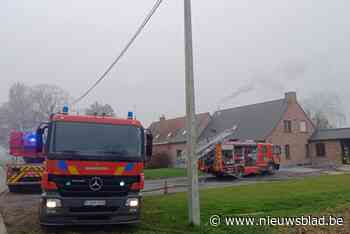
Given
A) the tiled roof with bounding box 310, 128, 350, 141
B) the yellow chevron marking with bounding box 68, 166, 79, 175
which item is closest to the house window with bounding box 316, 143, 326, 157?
the tiled roof with bounding box 310, 128, 350, 141

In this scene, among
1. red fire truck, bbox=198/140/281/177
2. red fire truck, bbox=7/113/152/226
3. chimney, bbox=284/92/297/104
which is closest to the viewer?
red fire truck, bbox=7/113/152/226

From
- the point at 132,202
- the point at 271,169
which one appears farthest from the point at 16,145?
the point at 271,169

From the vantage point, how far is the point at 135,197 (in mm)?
8211

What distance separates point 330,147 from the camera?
37969 millimetres

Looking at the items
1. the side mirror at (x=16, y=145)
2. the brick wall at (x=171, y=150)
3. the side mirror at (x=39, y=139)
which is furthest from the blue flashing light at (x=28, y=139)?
the brick wall at (x=171, y=150)

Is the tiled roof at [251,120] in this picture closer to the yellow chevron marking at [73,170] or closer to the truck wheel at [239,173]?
the truck wheel at [239,173]

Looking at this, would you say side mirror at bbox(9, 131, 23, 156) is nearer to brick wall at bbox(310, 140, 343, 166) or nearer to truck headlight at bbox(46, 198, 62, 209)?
truck headlight at bbox(46, 198, 62, 209)

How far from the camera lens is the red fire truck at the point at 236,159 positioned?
24062mm

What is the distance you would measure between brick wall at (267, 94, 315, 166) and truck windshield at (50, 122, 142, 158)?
30.5m

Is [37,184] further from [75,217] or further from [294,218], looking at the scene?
[294,218]

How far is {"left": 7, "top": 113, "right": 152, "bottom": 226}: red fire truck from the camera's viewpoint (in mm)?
7699

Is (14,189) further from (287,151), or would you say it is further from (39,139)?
(287,151)

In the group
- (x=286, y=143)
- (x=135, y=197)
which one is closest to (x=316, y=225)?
(x=135, y=197)

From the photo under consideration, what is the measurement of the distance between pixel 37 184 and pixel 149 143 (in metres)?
11.3
